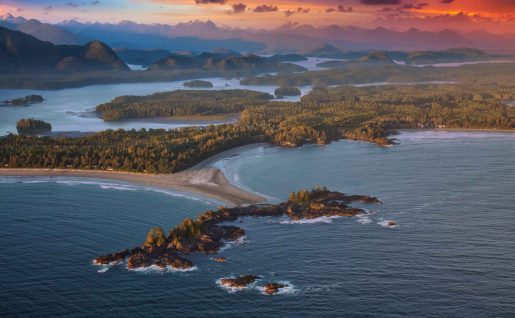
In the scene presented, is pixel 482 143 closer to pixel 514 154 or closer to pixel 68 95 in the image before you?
pixel 514 154

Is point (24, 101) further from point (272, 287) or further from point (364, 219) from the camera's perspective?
point (272, 287)

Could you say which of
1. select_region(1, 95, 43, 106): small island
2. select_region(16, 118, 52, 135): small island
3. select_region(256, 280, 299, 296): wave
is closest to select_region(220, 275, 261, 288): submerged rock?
select_region(256, 280, 299, 296): wave

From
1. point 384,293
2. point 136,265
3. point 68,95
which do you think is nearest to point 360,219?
point 384,293

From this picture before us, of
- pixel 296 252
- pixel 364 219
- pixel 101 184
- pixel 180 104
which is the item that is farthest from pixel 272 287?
pixel 180 104

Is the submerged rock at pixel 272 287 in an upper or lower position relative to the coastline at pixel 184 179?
lower

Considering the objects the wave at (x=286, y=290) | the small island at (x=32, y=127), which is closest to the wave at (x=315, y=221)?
the wave at (x=286, y=290)

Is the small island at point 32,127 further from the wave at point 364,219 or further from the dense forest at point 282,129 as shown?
the wave at point 364,219
